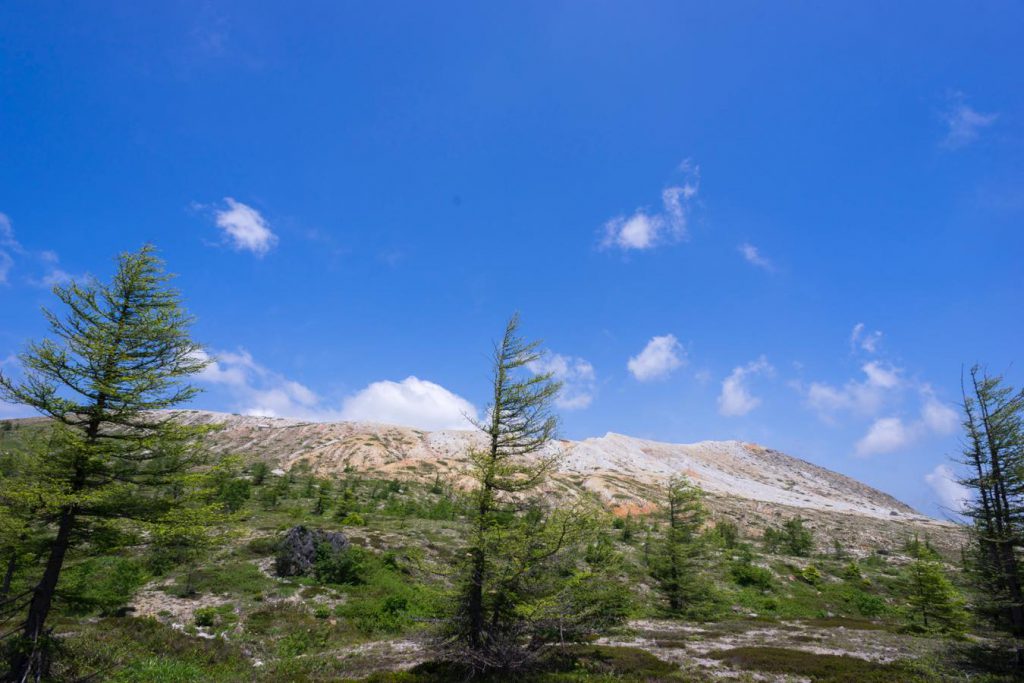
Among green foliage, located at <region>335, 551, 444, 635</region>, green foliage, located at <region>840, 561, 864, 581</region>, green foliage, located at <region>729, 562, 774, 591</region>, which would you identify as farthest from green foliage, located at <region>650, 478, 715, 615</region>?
green foliage, located at <region>840, 561, 864, 581</region>

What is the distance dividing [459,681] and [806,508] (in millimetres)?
100846

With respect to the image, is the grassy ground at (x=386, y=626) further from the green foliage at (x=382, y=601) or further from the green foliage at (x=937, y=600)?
the green foliage at (x=937, y=600)

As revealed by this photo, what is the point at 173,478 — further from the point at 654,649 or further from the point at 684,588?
the point at 684,588

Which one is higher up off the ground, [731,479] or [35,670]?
[731,479]

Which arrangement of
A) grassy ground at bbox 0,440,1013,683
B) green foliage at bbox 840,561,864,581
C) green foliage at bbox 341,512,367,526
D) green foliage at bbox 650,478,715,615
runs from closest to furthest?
grassy ground at bbox 0,440,1013,683
green foliage at bbox 650,478,715,615
green foliage at bbox 341,512,367,526
green foliage at bbox 840,561,864,581

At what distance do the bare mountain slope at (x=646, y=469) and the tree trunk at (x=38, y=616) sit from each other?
4915 centimetres

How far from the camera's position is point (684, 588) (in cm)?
3006

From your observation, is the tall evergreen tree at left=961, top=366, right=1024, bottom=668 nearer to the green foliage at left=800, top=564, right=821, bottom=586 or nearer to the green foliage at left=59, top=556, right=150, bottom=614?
the green foliage at left=800, top=564, right=821, bottom=586

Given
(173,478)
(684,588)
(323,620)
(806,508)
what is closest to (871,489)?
(806,508)

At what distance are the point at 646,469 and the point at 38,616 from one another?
112 metres

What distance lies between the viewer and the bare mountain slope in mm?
77625

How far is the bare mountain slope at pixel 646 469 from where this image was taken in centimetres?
7762

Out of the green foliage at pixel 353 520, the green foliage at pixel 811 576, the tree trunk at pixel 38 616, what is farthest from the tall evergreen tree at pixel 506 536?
the green foliage at pixel 811 576

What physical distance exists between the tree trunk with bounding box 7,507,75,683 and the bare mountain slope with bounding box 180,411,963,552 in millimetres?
49154
